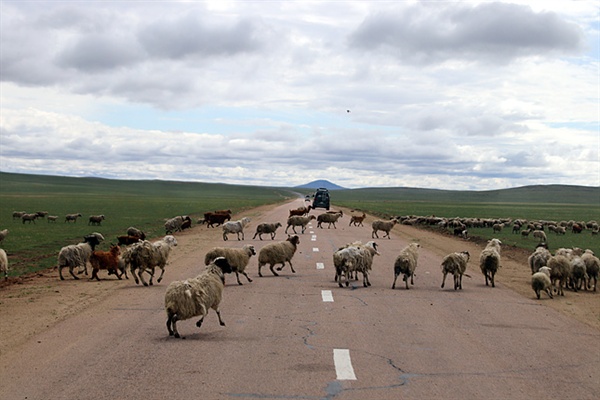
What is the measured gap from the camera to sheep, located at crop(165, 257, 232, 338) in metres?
10.7

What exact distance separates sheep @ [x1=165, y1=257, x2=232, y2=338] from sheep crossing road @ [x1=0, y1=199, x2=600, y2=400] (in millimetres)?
343

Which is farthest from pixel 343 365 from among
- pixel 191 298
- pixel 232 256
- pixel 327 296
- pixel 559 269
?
pixel 559 269

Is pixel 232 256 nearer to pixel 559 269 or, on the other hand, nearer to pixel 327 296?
pixel 327 296

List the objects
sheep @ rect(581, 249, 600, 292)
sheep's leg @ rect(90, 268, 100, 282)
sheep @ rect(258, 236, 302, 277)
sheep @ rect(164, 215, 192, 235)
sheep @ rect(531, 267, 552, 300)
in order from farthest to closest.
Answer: sheep @ rect(164, 215, 192, 235)
sheep @ rect(581, 249, 600, 292)
sheep @ rect(258, 236, 302, 277)
sheep's leg @ rect(90, 268, 100, 282)
sheep @ rect(531, 267, 552, 300)

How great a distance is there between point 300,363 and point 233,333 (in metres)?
2.32

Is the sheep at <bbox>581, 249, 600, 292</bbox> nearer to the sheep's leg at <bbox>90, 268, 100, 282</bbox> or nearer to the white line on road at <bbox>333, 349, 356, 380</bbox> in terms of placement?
the white line on road at <bbox>333, 349, 356, 380</bbox>

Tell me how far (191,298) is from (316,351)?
2511mm

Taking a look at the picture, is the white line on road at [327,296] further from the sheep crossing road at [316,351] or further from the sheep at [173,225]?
the sheep at [173,225]

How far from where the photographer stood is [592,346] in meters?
11.1

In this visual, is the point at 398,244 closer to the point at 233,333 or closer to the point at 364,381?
the point at 233,333

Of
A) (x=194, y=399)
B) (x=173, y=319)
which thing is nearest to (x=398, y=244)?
(x=173, y=319)

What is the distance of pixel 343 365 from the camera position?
354 inches

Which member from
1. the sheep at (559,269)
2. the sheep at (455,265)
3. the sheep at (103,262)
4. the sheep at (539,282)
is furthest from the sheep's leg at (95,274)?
the sheep at (559,269)

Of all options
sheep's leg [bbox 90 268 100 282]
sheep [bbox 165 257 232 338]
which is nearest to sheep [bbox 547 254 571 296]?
sheep [bbox 165 257 232 338]
